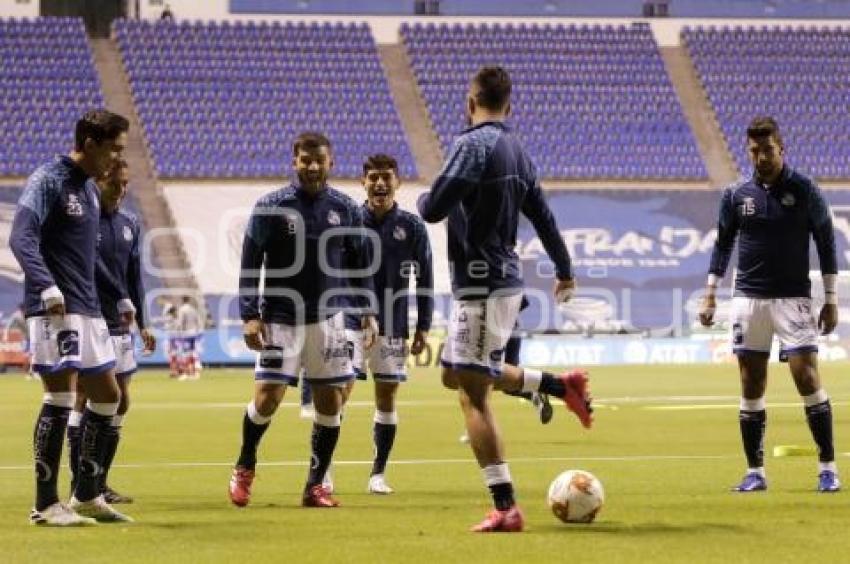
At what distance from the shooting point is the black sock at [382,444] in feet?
41.4

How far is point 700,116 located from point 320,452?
44.5 m

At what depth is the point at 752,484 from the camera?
39.4 ft

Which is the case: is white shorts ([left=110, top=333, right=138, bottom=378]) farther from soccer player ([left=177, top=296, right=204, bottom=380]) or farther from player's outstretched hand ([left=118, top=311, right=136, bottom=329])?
soccer player ([left=177, top=296, right=204, bottom=380])

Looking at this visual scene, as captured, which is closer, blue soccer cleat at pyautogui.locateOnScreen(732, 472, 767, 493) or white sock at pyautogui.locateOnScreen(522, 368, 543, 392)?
white sock at pyautogui.locateOnScreen(522, 368, 543, 392)

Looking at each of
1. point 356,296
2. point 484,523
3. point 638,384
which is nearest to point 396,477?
point 356,296

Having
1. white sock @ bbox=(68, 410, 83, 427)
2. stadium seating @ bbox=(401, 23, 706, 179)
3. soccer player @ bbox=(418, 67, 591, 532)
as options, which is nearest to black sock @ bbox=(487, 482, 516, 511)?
soccer player @ bbox=(418, 67, 591, 532)

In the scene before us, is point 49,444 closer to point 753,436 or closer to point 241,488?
point 241,488

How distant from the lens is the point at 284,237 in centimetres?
1107

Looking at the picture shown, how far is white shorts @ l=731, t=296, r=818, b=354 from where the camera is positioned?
12.1 m

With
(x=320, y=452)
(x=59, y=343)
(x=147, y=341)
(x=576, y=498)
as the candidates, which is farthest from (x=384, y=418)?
(x=59, y=343)

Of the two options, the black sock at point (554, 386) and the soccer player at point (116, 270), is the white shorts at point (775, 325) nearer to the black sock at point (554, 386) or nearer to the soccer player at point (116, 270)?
the black sock at point (554, 386)

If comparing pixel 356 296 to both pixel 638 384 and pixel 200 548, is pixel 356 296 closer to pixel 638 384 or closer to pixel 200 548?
pixel 200 548

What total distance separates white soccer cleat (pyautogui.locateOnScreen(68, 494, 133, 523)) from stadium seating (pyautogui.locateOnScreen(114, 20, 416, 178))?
125 feet

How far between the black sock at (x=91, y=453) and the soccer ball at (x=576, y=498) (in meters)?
2.84
